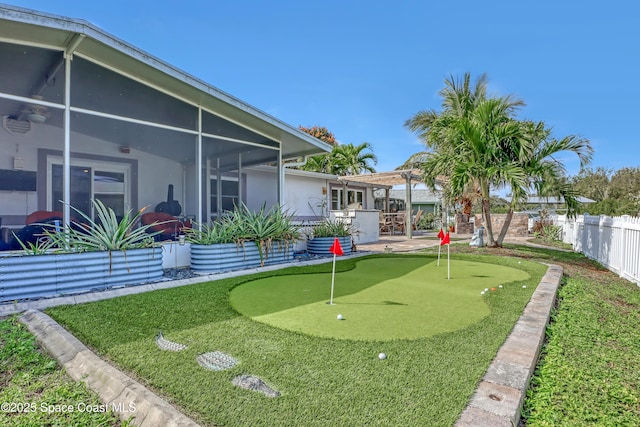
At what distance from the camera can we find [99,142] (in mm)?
7766

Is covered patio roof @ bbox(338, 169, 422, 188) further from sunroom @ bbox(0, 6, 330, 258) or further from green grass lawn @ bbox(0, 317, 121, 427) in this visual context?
green grass lawn @ bbox(0, 317, 121, 427)

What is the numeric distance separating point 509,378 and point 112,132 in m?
8.30

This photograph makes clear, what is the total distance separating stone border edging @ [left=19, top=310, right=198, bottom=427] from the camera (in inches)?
79.1

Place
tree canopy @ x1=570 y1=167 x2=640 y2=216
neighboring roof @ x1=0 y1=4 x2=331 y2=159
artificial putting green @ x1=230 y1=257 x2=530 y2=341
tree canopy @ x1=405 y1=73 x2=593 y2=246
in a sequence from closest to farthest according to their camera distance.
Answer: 1. artificial putting green @ x1=230 y1=257 x2=530 y2=341
2. neighboring roof @ x1=0 y1=4 x2=331 y2=159
3. tree canopy @ x1=405 y1=73 x2=593 y2=246
4. tree canopy @ x1=570 y1=167 x2=640 y2=216

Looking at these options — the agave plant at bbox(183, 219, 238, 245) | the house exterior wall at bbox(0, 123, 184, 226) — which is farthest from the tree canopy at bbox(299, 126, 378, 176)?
the agave plant at bbox(183, 219, 238, 245)

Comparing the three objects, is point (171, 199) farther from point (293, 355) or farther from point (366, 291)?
point (293, 355)

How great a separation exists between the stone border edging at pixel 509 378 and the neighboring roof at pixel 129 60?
6.68m

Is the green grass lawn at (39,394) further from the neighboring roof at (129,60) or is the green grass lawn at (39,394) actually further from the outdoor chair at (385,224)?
the outdoor chair at (385,224)

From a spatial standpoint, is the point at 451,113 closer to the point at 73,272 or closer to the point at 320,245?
the point at 320,245

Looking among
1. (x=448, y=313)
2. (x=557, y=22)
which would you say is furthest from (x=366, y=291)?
(x=557, y=22)

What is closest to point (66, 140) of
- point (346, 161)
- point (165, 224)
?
point (165, 224)

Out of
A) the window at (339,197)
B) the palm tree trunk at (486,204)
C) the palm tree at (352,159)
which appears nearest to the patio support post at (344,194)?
Answer: the window at (339,197)

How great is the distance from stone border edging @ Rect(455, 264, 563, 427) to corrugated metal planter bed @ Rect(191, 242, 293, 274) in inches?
192

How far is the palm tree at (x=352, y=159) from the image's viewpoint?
24.1 m
